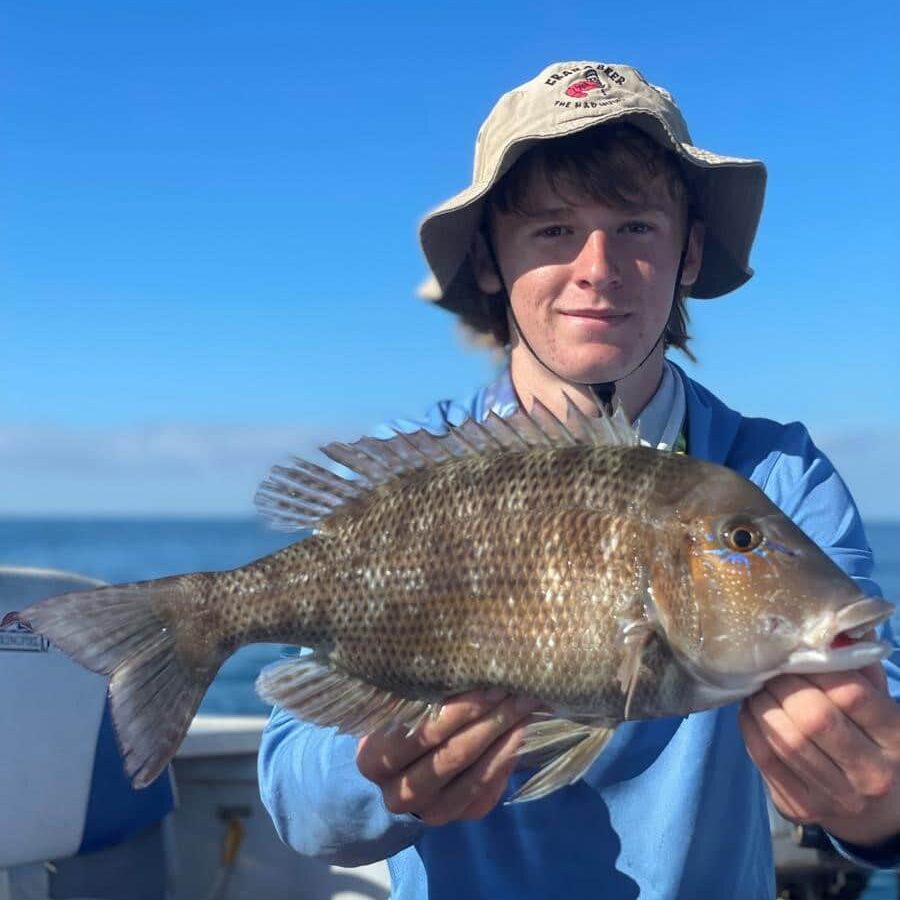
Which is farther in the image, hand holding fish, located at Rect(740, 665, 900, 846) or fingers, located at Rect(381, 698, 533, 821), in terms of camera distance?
fingers, located at Rect(381, 698, 533, 821)

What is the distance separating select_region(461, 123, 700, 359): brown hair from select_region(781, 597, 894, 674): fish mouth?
1.38 m

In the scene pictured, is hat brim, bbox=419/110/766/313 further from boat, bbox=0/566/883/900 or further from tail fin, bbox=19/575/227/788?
boat, bbox=0/566/883/900

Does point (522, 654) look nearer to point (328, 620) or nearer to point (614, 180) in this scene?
point (328, 620)

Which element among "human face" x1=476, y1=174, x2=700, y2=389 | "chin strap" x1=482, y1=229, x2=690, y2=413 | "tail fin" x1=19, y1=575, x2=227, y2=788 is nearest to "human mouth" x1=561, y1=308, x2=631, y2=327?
"human face" x1=476, y1=174, x2=700, y2=389

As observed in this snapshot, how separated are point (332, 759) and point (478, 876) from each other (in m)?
0.59

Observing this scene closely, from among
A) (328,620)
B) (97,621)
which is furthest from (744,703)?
(97,621)

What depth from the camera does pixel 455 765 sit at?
6.93 ft

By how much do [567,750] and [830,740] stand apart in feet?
1.73

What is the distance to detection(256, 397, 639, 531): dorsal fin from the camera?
2270 millimetres

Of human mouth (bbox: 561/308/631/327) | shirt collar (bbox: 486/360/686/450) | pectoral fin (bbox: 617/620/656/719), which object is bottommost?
pectoral fin (bbox: 617/620/656/719)

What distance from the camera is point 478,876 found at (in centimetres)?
275

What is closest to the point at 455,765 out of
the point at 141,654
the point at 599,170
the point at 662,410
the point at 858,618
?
the point at 141,654

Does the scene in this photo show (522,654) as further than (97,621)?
No

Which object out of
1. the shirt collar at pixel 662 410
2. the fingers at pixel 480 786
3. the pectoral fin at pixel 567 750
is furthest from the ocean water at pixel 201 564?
the shirt collar at pixel 662 410
